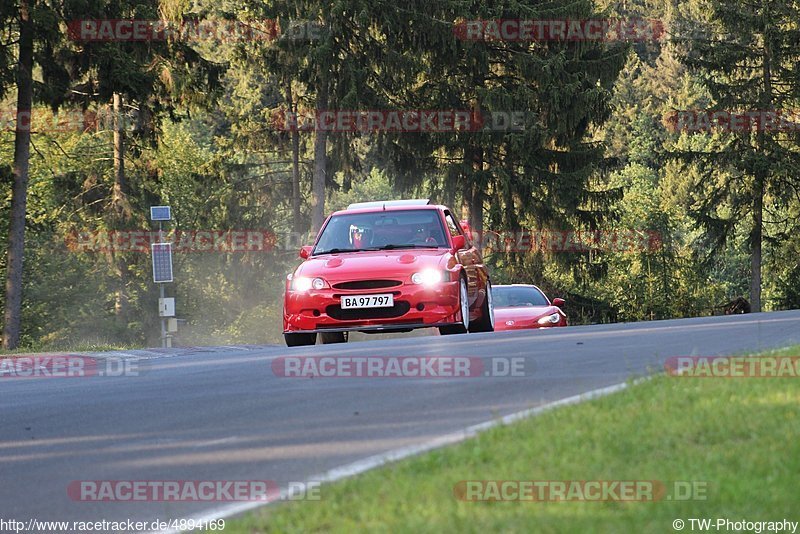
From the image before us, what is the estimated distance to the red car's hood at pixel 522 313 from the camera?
73.5ft

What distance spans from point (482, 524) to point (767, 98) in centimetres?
4231

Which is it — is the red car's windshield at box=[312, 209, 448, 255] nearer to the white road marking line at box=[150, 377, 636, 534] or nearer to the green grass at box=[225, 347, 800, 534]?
the white road marking line at box=[150, 377, 636, 534]

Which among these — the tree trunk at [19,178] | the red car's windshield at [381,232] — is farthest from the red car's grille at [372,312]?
the tree trunk at [19,178]

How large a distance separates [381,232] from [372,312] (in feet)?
5.44

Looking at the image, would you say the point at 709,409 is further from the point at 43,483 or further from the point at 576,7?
the point at 576,7

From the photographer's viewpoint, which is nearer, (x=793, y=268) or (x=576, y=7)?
(x=576, y=7)

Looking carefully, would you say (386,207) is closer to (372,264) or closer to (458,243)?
(458,243)

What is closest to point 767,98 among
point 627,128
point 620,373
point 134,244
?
point 134,244

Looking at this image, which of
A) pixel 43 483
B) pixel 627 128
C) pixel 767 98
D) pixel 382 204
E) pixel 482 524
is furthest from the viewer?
pixel 627 128

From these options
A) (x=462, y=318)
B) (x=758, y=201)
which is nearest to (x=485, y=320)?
(x=462, y=318)

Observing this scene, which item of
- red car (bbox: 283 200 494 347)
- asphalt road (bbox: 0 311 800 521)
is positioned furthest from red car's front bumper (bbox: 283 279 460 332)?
asphalt road (bbox: 0 311 800 521)

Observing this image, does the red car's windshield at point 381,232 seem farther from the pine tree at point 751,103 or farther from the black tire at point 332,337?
the pine tree at point 751,103

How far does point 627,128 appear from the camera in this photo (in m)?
96.2

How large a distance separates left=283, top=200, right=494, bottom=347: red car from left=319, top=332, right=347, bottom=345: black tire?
0.02 m
